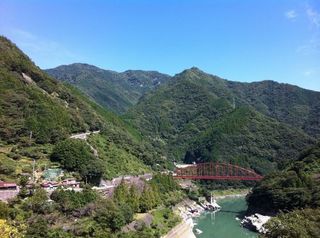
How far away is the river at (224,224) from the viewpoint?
58781mm

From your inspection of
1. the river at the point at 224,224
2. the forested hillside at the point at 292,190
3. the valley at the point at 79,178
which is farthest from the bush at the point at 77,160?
the forested hillside at the point at 292,190

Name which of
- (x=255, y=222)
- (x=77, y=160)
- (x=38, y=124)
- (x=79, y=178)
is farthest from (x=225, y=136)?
(x=79, y=178)

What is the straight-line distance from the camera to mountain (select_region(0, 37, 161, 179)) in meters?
51.9

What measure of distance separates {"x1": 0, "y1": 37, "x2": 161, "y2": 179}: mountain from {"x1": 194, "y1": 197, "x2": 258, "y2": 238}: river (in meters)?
13.8

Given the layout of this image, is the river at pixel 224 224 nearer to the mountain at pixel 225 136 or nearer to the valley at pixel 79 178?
the valley at pixel 79 178

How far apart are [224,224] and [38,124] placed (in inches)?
1299

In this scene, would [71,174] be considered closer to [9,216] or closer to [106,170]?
[106,170]

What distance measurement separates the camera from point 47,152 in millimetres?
53562

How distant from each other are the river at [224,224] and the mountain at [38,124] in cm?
1379

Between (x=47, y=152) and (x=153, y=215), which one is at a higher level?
(x=47, y=152)

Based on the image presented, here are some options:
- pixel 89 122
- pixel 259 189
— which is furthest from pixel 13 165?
pixel 259 189

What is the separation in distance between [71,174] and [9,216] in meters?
15.4

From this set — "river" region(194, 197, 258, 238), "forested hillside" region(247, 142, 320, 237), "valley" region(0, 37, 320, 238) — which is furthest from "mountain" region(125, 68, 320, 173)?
"forested hillside" region(247, 142, 320, 237)

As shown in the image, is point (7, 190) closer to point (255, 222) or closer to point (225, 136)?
point (255, 222)
